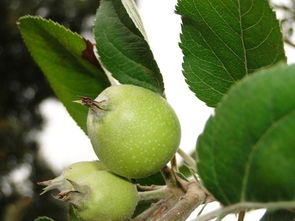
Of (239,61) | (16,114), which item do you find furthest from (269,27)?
(16,114)

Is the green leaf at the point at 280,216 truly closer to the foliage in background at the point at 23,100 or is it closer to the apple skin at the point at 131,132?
the apple skin at the point at 131,132

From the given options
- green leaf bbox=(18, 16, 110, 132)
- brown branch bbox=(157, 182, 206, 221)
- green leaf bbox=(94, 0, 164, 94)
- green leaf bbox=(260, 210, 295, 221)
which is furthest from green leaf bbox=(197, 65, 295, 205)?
green leaf bbox=(18, 16, 110, 132)

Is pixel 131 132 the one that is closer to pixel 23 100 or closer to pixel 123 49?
pixel 123 49

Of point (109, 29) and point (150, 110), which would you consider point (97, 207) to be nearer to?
point (150, 110)

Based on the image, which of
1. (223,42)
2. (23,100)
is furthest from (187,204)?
(23,100)

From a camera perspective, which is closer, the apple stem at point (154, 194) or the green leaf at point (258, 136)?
the green leaf at point (258, 136)

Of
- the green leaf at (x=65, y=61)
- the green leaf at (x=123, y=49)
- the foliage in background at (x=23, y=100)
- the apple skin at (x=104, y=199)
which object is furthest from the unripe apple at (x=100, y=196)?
the foliage in background at (x=23, y=100)
